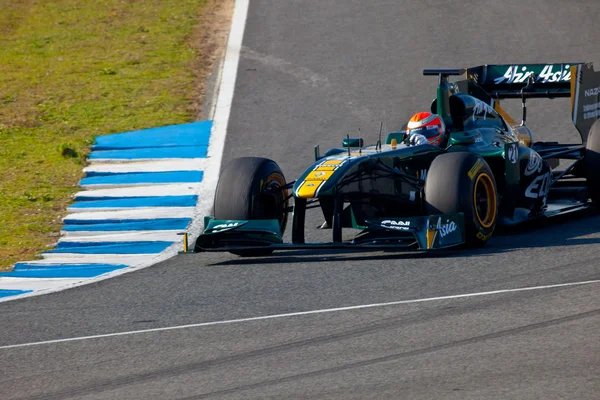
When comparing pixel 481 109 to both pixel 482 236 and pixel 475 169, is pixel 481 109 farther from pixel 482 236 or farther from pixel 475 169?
pixel 482 236

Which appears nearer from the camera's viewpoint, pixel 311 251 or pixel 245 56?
pixel 311 251

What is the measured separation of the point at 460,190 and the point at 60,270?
3926 millimetres

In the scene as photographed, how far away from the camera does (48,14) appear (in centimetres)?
2430

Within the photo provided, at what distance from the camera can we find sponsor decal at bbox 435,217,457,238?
9139mm

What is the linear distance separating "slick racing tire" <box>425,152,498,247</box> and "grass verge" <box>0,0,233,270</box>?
4.41 metres

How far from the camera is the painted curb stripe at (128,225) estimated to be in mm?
11844

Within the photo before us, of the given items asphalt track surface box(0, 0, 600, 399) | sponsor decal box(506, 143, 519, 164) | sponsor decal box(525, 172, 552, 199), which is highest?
sponsor decal box(506, 143, 519, 164)

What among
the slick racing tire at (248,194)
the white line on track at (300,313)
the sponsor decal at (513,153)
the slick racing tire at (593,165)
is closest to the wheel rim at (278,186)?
the slick racing tire at (248,194)

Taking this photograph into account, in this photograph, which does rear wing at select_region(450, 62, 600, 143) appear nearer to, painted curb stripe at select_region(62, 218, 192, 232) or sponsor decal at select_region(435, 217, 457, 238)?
sponsor decal at select_region(435, 217, 457, 238)

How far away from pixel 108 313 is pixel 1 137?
9.15 m

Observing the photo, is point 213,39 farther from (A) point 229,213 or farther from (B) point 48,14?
(A) point 229,213

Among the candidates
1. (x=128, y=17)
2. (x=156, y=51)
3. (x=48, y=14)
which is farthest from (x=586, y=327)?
(x=48, y=14)

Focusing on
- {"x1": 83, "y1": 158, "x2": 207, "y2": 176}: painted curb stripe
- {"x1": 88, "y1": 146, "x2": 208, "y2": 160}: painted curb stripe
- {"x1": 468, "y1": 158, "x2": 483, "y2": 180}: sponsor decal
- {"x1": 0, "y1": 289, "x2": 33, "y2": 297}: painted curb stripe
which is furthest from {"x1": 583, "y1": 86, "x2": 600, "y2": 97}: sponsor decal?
{"x1": 0, "y1": 289, "x2": 33, "y2": 297}: painted curb stripe

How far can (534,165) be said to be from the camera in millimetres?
10992
